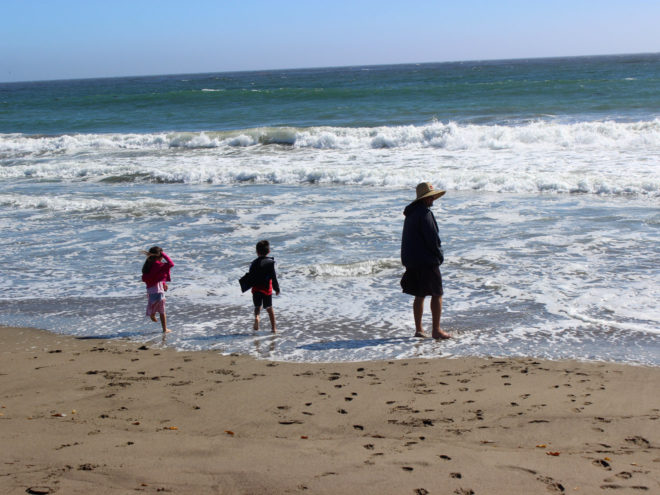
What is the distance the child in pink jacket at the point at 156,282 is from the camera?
283 inches

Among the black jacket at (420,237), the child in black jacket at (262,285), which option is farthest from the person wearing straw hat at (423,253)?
the child in black jacket at (262,285)

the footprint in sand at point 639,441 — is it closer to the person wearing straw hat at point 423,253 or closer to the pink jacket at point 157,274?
the person wearing straw hat at point 423,253

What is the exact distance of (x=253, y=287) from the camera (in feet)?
23.6

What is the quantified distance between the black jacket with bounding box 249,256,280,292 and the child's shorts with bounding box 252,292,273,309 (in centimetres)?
9

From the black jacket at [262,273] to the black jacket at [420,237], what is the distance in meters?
1.44

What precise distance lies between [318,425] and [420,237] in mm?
2777

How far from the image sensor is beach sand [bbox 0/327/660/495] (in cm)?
343

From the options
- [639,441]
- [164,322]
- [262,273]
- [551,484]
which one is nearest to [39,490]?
[551,484]

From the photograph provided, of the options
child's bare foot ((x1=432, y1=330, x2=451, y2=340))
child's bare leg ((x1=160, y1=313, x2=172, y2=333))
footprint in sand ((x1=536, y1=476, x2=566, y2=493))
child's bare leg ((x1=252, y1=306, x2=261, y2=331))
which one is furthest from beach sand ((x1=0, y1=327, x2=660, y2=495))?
child's bare leg ((x1=252, y1=306, x2=261, y2=331))

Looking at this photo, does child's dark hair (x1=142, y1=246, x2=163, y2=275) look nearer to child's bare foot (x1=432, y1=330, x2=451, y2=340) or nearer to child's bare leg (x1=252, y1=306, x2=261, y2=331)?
child's bare leg (x1=252, y1=306, x2=261, y2=331)

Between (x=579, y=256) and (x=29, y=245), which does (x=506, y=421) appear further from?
(x=29, y=245)

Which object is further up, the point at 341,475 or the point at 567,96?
the point at 567,96

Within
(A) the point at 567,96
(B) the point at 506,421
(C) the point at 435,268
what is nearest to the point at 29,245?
(C) the point at 435,268

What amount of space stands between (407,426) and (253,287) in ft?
10.4
